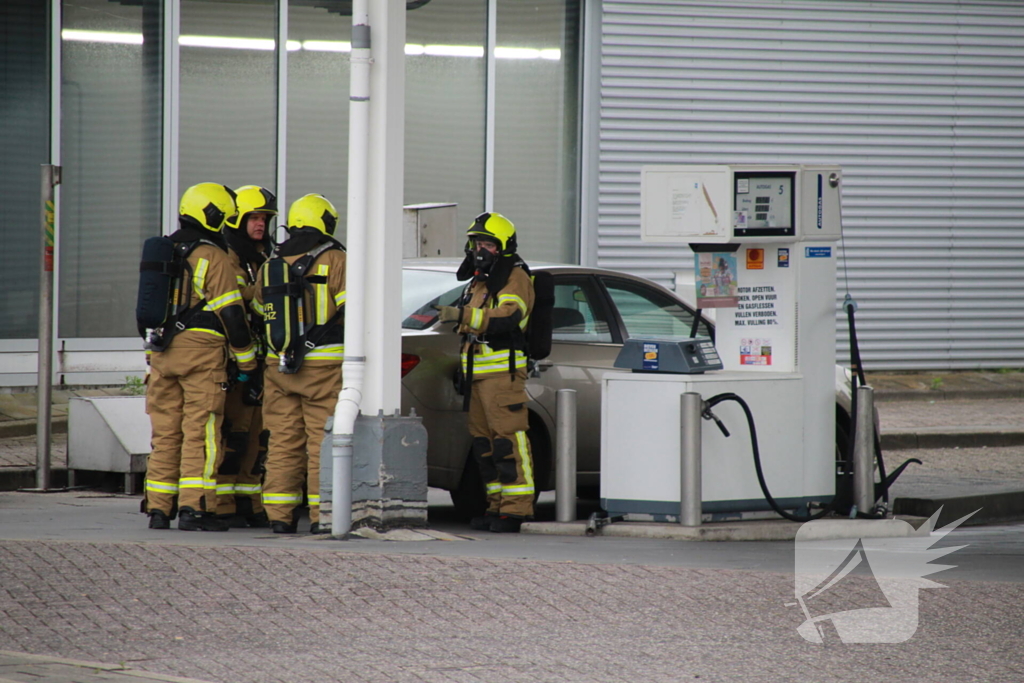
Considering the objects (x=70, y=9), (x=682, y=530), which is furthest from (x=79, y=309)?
(x=682, y=530)

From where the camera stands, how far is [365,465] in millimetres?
8102

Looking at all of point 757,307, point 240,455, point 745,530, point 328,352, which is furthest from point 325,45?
point 745,530

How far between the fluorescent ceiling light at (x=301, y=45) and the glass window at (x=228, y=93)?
0.5 inches

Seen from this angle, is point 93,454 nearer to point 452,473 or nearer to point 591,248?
point 452,473

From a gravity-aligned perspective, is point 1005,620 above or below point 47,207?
below

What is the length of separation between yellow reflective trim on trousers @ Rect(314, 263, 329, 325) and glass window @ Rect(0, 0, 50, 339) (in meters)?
7.84

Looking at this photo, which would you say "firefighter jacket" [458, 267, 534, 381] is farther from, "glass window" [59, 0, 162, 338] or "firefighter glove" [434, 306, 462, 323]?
"glass window" [59, 0, 162, 338]

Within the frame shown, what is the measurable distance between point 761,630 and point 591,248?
455 inches

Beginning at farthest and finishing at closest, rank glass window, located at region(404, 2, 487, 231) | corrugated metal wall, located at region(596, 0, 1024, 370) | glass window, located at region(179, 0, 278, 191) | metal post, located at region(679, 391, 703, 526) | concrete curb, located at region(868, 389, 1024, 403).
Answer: corrugated metal wall, located at region(596, 0, 1024, 370) < concrete curb, located at region(868, 389, 1024, 403) < glass window, located at region(404, 2, 487, 231) < glass window, located at region(179, 0, 278, 191) < metal post, located at region(679, 391, 703, 526)

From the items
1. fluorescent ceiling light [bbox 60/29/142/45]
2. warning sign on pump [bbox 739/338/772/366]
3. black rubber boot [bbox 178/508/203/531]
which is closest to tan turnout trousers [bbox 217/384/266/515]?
black rubber boot [bbox 178/508/203/531]

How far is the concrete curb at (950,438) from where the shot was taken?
13531 millimetres

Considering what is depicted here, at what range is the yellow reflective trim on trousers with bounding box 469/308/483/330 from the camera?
324 inches

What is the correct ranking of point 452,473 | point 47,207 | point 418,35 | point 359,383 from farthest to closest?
point 418,35 < point 47,207 < point 452,473 < point 359,383

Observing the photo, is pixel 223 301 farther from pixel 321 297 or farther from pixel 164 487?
pixel 164 487
